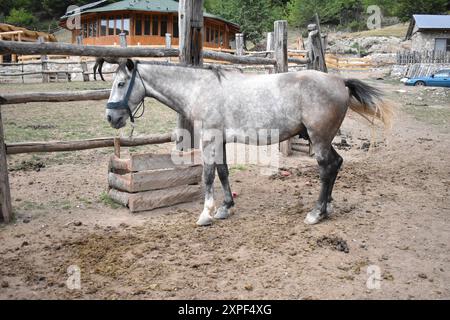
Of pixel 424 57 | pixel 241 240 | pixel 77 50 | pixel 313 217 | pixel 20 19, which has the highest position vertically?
pixel 20 19

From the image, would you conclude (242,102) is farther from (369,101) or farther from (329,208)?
(329,208)

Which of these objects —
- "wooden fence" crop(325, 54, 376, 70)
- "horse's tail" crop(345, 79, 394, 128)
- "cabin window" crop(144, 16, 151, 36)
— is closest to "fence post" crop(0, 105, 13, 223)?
"horse's tail" crop(345, 79, 394, 128)

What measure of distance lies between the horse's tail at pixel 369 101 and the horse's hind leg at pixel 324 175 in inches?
28.4

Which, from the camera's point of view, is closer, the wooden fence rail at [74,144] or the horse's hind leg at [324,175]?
the horse's hind leg at [324,175]

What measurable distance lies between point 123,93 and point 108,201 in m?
1.54

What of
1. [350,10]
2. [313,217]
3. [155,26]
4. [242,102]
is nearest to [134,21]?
[155,26]

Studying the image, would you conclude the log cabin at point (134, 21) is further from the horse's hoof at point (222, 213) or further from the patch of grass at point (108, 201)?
the horse's hoof at point (222, 213)

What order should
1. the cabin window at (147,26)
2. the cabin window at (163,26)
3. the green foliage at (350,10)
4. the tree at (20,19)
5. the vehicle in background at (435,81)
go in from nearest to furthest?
1. the vehicle in background at (435,81)
2. the cabin window at (147,26)
3. the cabin window at (163,26)
4. the green foliage at (350,10)
5. the tree at (20,19)

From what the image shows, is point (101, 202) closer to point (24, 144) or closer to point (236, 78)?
point (24, 144)

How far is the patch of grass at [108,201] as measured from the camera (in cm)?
500

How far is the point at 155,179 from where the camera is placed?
15.9 feet

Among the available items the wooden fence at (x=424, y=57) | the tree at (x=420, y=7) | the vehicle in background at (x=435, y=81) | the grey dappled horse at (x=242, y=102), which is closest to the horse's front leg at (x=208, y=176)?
the grey dappled horse at (x=242, y=102)

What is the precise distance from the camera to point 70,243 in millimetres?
3963

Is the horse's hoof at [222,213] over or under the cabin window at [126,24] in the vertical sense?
under
